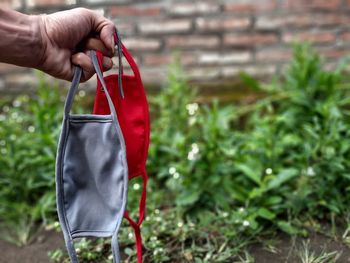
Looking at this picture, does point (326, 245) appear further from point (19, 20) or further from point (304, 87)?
point (19, 20)

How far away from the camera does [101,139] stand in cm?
138

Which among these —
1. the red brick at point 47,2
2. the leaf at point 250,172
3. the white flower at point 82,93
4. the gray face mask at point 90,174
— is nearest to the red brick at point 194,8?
the red brick at point 47,2

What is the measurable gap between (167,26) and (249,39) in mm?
617

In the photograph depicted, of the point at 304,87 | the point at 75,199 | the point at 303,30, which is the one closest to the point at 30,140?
the point at 75,199

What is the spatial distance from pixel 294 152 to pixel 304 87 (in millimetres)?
525

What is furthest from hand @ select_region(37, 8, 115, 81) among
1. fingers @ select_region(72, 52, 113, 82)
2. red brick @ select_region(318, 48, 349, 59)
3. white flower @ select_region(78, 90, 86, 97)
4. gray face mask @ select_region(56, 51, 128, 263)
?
red brick @ select_region(318, 48, 349, 59)

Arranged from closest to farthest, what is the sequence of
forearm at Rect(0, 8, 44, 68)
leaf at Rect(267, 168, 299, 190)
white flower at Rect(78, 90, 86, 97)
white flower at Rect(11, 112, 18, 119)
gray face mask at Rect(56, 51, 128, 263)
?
gray face mask at Rect(56, 51, 128, 263) → forearm at Rect(0, 8, 44, 68) → leaf at Rect(267, 168, 299, 190) → white flower at Rect(11, 112, 18, 119) → white flower at Rect(78, 90, 86, 97)

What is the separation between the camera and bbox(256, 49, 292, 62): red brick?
317 centimetres

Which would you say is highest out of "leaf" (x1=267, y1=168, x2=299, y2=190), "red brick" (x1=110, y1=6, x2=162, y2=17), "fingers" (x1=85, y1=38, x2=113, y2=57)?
"fingers" (x1=85, y1=38, x2=113, y2=57)

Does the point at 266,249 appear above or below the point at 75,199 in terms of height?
below

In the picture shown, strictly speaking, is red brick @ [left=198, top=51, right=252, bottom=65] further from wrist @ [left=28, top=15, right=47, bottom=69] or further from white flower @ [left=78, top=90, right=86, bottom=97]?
wrist @ [left=28, top=15, right=47, bottom=69]

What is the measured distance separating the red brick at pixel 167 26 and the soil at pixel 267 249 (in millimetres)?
1660

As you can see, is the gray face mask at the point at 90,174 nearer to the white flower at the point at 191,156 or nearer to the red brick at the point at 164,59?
the white flower at the point at 191,156

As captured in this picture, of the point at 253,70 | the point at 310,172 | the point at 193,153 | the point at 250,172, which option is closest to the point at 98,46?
the point at 193,153
